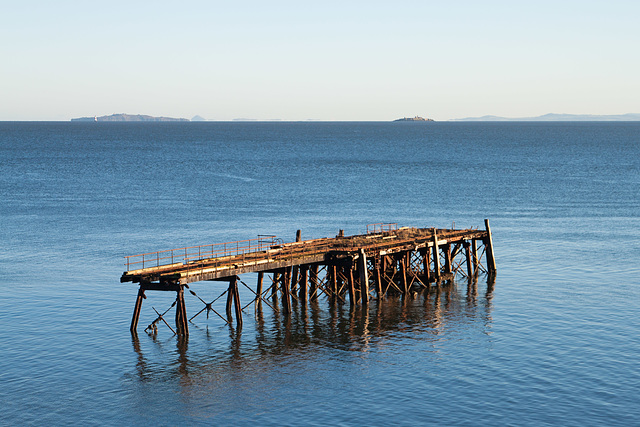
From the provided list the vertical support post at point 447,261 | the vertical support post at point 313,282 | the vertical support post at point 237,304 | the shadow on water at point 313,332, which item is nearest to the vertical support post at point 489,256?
the vertical support post at point 447,261

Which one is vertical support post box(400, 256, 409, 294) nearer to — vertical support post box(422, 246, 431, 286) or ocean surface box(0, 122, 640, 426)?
vertical support post box(422, 246, 431, 286)

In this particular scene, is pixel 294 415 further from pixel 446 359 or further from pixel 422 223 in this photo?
pixel 422 223

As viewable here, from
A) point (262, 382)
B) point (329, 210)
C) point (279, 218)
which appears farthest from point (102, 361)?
point (329, 210)

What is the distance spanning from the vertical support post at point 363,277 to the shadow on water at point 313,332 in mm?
715

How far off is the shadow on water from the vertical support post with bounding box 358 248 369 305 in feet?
2.35

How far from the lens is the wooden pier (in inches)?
1736

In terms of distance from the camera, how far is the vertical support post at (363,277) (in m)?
51.9

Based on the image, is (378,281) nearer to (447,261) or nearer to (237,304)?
(447,261)

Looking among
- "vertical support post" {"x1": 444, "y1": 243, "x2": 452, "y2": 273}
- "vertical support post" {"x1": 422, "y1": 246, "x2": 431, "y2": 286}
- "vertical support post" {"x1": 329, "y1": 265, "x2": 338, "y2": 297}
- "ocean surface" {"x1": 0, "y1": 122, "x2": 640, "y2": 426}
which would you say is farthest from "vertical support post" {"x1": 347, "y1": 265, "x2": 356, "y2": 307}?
"vertical support post" {"x1": 444, "y1": 243, "x2": 452, "y2": 273}

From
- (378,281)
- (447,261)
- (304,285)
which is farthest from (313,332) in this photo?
(447,261)

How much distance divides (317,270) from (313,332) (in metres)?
9.63

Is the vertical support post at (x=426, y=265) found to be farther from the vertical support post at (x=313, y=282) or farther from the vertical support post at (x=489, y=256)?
the vertical support post at (x=313, y=282)

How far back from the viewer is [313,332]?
45781mm

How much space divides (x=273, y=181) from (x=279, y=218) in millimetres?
46023
